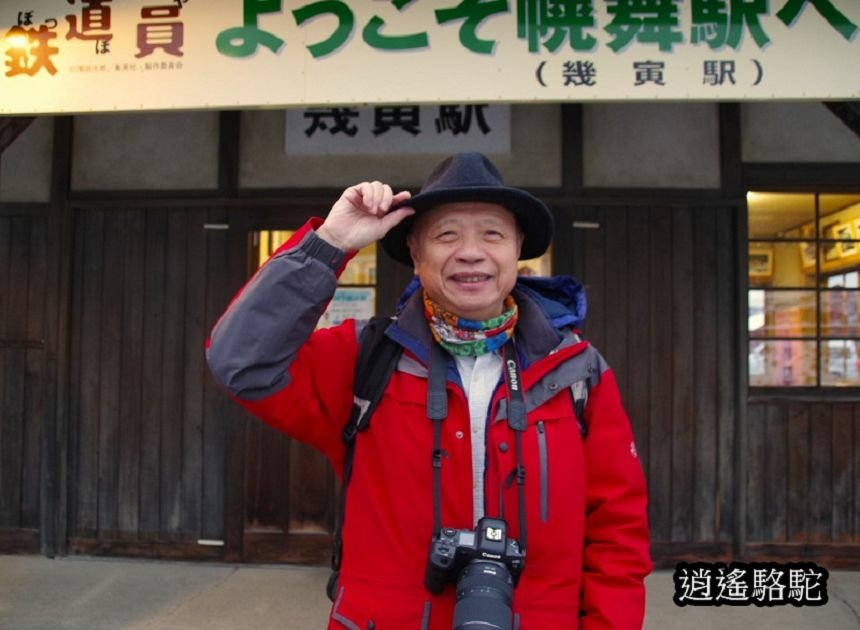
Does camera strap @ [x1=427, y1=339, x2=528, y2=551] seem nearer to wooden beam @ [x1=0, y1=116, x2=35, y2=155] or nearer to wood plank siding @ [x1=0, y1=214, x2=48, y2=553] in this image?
wooden beam @ [x1=0, y1=116, x2=35, y2=155]

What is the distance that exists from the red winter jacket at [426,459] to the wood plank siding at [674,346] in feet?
10.7

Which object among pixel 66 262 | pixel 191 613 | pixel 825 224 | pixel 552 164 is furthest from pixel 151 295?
pixel 825 224

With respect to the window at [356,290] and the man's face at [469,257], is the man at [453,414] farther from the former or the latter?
the window at [356,290]

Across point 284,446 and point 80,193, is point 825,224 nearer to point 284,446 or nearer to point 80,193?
point 284,446

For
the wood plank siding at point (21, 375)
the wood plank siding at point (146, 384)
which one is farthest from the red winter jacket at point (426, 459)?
the wood plank siding at point (21, 375)

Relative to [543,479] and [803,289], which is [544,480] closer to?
[543,479]

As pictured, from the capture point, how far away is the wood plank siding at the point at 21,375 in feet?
16.9

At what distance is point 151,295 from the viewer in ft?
16.9

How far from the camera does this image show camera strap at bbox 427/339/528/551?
165cm

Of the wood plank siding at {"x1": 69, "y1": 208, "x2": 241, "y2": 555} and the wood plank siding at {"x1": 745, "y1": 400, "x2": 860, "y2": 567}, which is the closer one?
the wood plank siding at {"x1": 745, "y1": 400, "x2": 860, "y2": 567}

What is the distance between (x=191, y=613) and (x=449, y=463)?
10.8ft

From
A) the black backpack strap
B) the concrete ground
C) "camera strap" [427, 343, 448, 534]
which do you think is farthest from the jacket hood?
the concrete ground

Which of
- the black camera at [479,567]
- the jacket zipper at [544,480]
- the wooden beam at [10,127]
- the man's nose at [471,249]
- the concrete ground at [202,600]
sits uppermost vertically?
the wooden beam at [10,127]

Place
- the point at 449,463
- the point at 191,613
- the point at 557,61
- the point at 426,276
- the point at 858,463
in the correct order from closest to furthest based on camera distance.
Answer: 1. the point at 449,463
2. the point at 426,276
3. the point at 557,61
4. the point at 191,613
5. the point at 858,463
